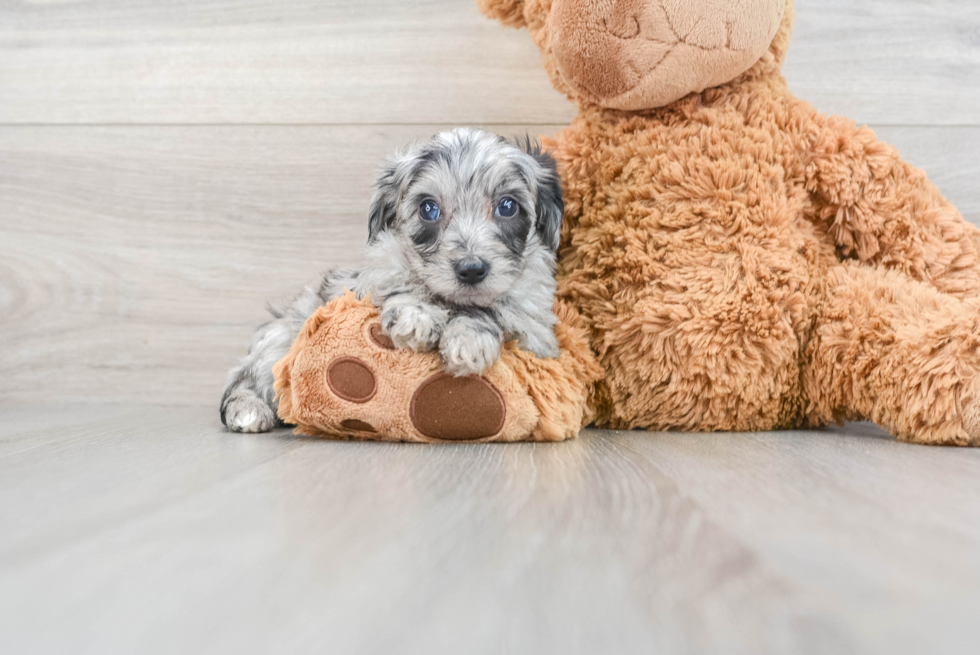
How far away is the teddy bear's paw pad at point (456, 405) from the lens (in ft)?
4.07

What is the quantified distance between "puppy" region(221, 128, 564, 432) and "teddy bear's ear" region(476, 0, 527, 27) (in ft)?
1.08

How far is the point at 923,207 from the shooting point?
1.46 metres

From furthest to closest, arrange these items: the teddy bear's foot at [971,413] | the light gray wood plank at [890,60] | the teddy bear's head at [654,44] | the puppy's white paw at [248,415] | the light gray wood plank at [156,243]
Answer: the light gray wood plank at [156,243] < the light gray wood plank at [890,60] < the puppy's white paw at [248,415] < the teddy bear's head at [654,44] < the teddy bear's foot at [971,413]

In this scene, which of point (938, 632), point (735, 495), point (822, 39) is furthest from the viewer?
point (822, 39)

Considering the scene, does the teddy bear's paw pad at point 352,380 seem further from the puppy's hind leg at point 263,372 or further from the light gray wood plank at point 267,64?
the light gray wood plank at point 267,64

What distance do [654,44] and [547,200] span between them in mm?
354

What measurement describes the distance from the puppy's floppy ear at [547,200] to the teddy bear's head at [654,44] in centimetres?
16

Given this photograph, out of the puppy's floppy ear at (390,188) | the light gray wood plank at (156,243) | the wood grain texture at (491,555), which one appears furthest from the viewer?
the light gray wood plank at (156,243)

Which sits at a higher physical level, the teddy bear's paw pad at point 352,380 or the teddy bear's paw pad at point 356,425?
the teddy bear's paw pad at point 352,380

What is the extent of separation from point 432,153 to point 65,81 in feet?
4.60

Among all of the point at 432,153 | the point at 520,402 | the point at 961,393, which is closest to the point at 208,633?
the point at 520,402

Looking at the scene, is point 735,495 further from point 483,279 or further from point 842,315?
point 842,315

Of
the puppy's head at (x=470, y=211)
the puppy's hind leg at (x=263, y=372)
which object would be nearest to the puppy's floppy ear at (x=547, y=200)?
the puppy's head at (x=470, y=211)

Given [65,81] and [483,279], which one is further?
[65,81]
